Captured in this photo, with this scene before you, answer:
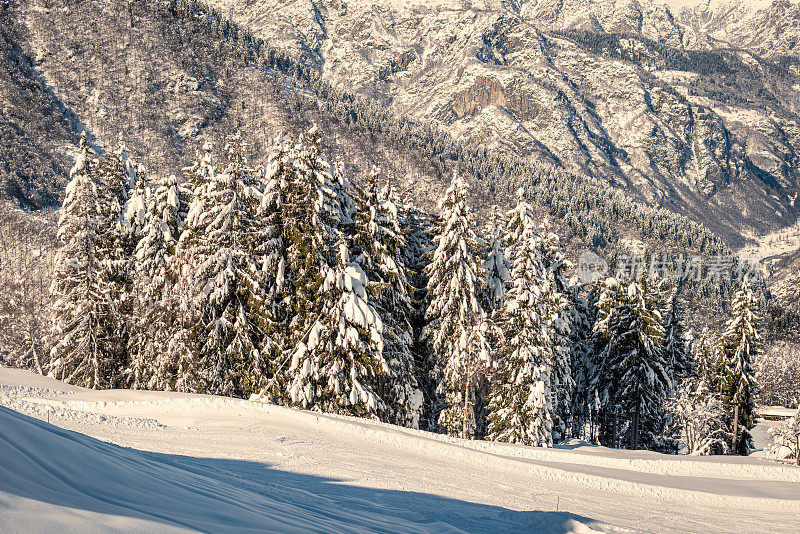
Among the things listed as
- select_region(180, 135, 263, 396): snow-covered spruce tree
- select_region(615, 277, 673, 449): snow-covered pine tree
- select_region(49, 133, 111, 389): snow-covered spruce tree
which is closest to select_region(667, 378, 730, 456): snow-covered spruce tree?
select_region(615, 277, 673, 449): snow-covered pine tree

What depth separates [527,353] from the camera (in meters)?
28.4

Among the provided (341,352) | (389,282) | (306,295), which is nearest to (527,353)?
(389,282)

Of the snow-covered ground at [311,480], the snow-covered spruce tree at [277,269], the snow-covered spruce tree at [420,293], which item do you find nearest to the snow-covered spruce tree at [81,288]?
the snow-covered ground at [311,480]

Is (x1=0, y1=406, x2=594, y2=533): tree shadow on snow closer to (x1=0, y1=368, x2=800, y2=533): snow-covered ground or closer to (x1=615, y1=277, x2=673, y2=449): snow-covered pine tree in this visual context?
(x1=0, y1=368, x2=800, y2=533): snow-covered ground

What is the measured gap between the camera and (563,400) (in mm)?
34406

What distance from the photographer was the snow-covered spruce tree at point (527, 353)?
93.5 ft

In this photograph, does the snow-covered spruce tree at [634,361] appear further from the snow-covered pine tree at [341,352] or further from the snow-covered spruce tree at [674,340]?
the snow-covered pine tree at [341,352]

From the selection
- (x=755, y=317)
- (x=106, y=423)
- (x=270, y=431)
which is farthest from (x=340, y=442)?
(x=755, y=317)

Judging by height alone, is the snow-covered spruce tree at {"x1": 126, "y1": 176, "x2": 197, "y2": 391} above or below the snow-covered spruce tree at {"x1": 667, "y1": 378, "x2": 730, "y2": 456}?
above

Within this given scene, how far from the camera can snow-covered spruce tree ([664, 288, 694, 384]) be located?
43312 mm

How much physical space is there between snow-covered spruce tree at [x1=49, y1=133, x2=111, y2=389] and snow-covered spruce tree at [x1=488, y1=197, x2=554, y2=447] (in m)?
22.1

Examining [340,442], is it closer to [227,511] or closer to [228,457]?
[228,457]

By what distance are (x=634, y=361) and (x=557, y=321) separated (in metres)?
9.70

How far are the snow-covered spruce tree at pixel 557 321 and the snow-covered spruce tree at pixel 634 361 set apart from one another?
5140mm
